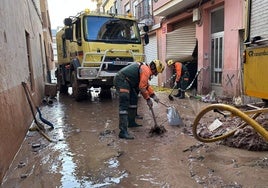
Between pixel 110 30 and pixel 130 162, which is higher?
pixel 110 30

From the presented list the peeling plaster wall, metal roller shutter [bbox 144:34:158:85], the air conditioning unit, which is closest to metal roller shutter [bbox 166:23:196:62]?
the air conditioning unit

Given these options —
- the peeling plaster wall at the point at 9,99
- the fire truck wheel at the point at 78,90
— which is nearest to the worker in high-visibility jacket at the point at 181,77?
the fire truck wheel at the point at 78,90

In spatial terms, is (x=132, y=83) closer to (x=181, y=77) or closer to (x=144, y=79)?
(x=144, y=79)

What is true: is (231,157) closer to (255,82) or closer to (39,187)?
(255,82)

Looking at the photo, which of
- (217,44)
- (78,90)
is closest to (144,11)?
(217,44)

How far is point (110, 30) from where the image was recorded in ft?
32.2

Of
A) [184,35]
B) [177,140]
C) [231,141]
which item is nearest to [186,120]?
[177,140]

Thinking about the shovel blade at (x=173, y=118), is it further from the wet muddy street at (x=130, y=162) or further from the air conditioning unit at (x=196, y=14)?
the air conditioning unit at (x=196, y=14)

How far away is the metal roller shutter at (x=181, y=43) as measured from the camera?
12716mm

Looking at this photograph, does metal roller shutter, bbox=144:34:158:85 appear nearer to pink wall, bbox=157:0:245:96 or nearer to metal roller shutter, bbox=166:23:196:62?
metal roller shutter, bbox=166:23:196:62

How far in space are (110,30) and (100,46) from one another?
81cm

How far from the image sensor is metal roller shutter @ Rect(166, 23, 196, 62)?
Result: 1272 centimetres

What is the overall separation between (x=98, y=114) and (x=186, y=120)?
261 cm

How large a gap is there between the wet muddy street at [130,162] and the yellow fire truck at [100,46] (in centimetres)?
346
